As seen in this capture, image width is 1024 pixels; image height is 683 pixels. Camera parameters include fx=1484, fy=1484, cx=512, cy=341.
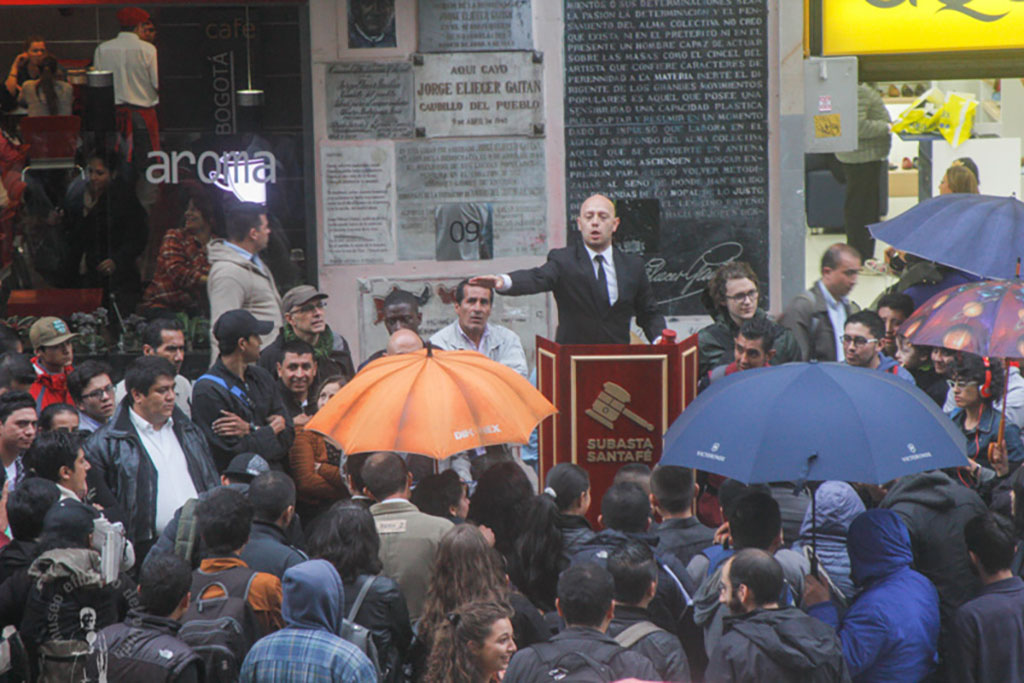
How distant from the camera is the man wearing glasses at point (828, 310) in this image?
9.66 m

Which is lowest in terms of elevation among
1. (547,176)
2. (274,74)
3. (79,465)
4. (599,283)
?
(79,465)

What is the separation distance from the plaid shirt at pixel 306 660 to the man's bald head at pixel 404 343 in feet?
10.3

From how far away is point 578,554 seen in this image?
5879 mm

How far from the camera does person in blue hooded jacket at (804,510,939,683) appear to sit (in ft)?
18.6

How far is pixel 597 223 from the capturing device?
8.97m

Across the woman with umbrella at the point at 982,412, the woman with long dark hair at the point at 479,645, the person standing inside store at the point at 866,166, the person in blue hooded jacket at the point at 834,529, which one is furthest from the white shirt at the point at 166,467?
the person standing inside store at the point at 866,166

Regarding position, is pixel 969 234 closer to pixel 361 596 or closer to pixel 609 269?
pixel 609 269

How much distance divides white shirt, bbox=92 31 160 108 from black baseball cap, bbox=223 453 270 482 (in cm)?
516

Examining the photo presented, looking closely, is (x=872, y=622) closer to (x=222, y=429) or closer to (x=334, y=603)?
(x=334, y=603)

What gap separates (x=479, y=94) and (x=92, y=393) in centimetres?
465

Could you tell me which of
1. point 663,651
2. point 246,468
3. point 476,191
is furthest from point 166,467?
point 476,191

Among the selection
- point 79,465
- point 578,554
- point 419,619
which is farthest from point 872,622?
point 79,465

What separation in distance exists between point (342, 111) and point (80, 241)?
2282mm

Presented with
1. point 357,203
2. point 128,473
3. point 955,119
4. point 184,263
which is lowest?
point 128,473
